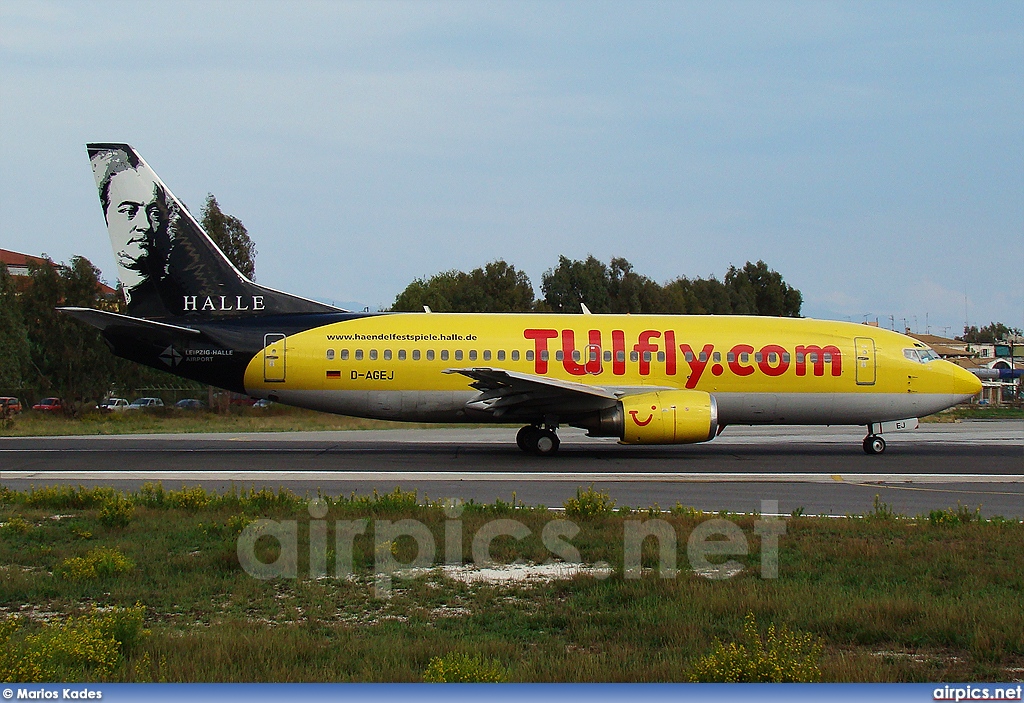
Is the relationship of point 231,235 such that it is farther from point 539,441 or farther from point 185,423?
point 539,441

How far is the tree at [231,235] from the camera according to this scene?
54344 millimetres

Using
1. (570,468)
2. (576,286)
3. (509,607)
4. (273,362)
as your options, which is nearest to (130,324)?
(273,362)

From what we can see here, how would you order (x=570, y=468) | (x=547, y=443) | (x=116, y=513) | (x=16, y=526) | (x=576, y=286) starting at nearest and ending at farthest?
(x=16, y=526), (x=116, y=513), (x=570, y=468), (x=547, y=443), (x=576, y=286)

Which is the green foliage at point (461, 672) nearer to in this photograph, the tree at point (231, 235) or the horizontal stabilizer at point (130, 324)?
the horizontal stabilizer at point (130, 324)

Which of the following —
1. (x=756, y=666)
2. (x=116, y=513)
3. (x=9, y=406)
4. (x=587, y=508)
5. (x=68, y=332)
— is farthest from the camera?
(x=9, y=406)

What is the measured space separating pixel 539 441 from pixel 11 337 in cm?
3382

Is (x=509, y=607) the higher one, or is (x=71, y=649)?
(x=71, y=649)

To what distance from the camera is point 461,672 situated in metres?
6.02

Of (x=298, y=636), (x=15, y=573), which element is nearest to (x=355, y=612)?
(x=298, y=636)

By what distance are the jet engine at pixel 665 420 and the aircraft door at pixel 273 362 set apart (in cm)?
863

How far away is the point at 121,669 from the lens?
668 cm

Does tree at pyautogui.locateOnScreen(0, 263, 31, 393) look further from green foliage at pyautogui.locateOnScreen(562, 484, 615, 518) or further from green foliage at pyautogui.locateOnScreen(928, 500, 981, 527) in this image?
green foliage at pyautogui.locateOnScreen(928, 500, 981, 527)

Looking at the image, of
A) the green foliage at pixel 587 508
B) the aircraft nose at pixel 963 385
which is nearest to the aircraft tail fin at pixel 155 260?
the green foliage at pixel 587 508

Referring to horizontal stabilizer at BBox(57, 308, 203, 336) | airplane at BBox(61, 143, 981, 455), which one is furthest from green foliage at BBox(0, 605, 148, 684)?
horizontal stabilizer at BBox(57, 308, 203, 336)
